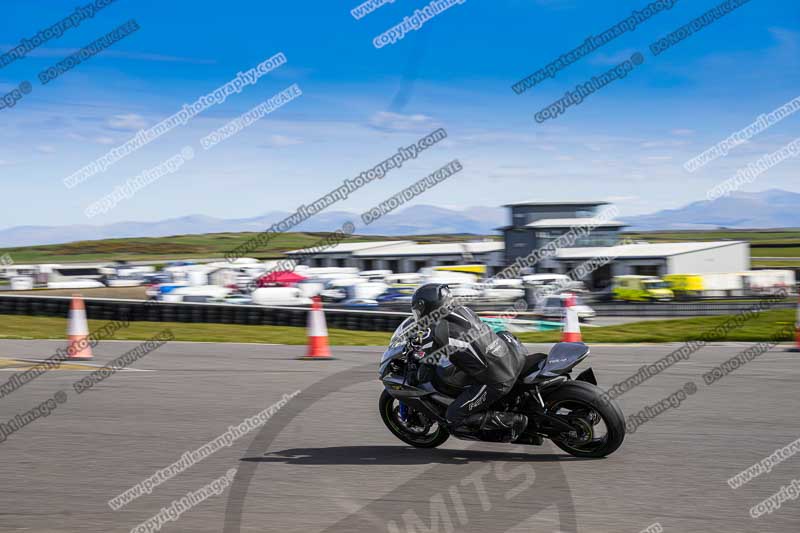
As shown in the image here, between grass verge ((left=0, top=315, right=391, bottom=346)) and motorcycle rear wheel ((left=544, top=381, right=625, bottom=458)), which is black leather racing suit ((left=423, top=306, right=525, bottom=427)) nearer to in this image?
motorcycle rear wheel ((left=544, top=381, right=625, bottom=458))

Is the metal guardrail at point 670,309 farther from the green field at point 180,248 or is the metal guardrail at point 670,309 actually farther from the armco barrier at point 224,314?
the green field at point 180,248

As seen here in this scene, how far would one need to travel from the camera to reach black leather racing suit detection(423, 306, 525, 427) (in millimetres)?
6418

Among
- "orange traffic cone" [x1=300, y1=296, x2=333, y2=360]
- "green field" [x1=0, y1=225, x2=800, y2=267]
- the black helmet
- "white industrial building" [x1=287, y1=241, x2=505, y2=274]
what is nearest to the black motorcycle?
the black helmet

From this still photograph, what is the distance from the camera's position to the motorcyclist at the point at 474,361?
6414mm

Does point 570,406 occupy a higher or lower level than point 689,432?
higher

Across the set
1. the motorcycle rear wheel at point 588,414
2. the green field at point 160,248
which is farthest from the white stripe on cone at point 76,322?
the green field at point 160,248

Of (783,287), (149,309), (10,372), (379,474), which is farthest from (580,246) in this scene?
(379,474)

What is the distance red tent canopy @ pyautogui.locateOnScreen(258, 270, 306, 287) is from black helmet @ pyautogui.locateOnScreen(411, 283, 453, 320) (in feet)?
148

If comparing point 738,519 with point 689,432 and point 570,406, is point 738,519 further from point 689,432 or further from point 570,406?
point 689,432

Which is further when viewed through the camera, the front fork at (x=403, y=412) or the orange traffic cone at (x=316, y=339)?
the orange traffic cone at (x=316, y=339)

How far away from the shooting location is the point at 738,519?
15.8 feet

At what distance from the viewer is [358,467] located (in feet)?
21.0

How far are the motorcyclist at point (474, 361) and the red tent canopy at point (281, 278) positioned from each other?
4521cm

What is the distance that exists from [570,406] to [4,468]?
14.6 ft
